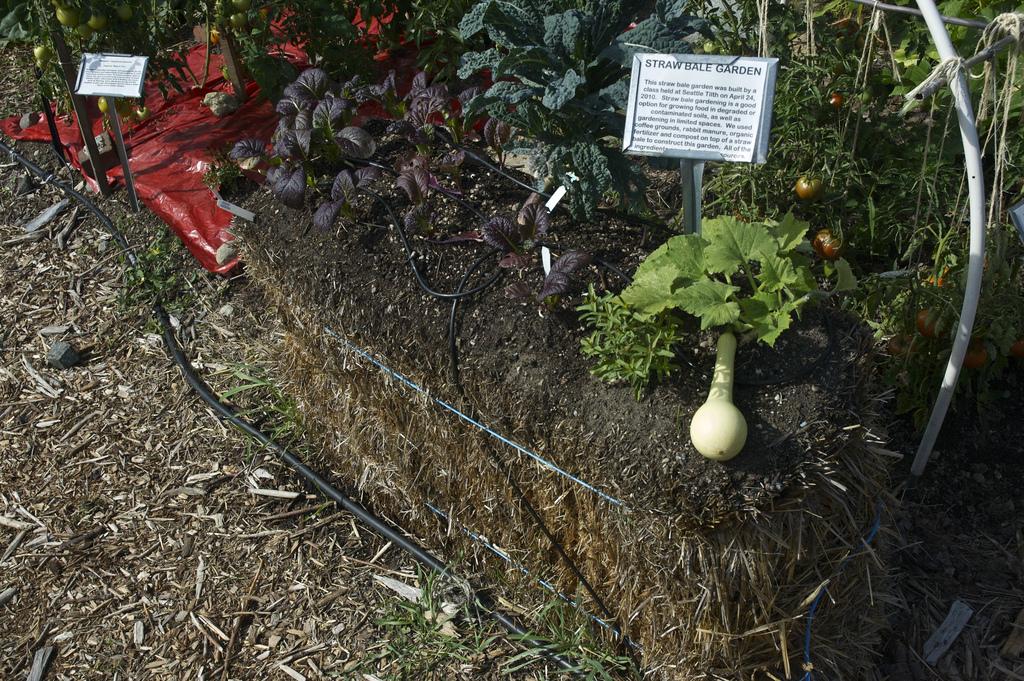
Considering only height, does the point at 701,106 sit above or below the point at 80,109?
above

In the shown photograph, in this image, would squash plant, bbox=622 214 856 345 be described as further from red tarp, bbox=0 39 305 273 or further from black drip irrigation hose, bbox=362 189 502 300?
red tarp, bbox=0 39 305 273

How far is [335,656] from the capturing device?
2518 mm

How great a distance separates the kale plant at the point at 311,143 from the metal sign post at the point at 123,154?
121 cm

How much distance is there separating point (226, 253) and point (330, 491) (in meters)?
1.29

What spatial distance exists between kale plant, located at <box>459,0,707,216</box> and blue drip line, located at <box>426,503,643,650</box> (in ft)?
3.21

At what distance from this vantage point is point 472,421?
229 centimetres

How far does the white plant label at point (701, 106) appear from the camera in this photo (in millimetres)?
1854

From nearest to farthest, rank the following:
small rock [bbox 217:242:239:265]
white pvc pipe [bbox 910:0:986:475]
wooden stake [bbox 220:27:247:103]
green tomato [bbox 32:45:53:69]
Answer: white pvc pipe [bbox 910:0:986:475] → small rock [bbox 217:242:239:265] → green tomato [bbox 32:45:53:69] → wooden stake [bbox 220:27:247:103]

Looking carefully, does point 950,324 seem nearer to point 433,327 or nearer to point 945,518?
point 945,518

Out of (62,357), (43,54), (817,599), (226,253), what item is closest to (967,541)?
(817,599)

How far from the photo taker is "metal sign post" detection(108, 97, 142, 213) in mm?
3781

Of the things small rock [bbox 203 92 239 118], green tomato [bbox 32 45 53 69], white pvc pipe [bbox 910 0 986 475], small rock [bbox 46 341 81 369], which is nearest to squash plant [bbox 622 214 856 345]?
white pvc pipe [bbox 910 0 986 475]

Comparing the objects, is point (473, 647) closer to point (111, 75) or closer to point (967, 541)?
point (967, 541)

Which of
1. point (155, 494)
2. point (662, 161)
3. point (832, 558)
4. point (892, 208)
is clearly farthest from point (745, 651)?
Result: point (155, 494)
